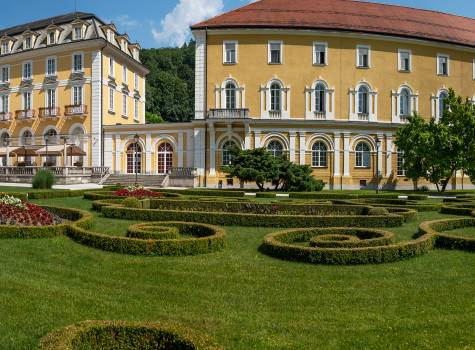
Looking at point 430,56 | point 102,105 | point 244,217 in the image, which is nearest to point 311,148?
point 430,56

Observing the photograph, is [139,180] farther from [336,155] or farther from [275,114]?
[336,155]

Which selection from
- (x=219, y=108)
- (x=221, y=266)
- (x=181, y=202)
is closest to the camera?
(x=221, y=266)

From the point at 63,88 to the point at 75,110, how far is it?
9.34 ft

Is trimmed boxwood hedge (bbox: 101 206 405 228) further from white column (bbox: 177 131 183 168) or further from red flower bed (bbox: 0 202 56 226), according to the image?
white column (bbox: 177 131 183 168)

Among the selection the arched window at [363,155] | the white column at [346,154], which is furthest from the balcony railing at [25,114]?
the arched window at [363,155]

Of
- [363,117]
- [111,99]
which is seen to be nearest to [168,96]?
[111,99]

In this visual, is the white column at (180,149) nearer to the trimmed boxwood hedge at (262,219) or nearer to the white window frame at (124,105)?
the white window frame at (124,105)

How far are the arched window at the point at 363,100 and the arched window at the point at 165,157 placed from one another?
636 inches

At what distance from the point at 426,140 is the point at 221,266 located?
26129 mm

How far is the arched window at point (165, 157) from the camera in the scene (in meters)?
37.8

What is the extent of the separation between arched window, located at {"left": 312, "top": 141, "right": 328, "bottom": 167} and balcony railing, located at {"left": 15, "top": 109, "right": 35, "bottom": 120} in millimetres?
26044

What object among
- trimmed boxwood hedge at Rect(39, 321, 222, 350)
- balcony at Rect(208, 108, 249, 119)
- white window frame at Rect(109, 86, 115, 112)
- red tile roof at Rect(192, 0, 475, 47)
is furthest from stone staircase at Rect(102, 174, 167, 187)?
trimmed boxwood hedge at Rect(39, 321, 222, 350)

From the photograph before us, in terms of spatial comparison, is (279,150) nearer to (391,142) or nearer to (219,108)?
(219,108)

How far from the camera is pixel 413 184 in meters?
37.9
